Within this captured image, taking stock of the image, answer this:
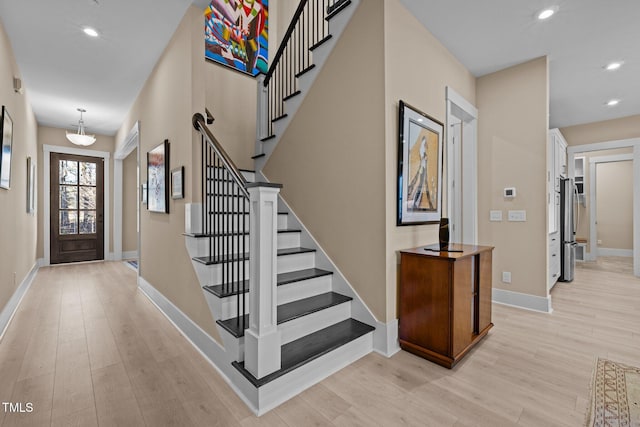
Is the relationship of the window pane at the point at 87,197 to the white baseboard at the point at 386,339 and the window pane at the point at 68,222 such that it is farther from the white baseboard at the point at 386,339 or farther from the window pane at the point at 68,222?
the white baseboard at the point at 386,339

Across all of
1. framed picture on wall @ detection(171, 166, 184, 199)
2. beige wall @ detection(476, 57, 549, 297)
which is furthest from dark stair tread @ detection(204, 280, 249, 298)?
beige wall @ detection(476, 57, 549, 297)

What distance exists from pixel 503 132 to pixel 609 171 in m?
6.32


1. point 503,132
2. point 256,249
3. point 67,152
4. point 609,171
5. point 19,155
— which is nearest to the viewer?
point 256,249

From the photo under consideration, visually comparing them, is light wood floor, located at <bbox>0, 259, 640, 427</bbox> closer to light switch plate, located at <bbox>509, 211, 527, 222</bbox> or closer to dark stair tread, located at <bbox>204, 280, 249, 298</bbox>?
dark stair tread, located at <bbox>204, 280, 249, 298</bbox>

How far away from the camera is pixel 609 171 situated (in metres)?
7.34

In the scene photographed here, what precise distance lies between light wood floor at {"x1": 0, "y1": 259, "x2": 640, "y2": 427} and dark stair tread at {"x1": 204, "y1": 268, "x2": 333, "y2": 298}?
0.54 metres

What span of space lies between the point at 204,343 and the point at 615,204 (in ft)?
31.7

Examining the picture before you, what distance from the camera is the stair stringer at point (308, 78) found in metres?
2.61

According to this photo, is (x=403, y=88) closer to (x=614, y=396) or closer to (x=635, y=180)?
(x=614, y=396)

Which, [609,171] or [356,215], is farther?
[609,171]

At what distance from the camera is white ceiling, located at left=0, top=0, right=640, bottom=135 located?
2.55 m

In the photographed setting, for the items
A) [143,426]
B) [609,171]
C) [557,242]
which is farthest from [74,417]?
[609,171]

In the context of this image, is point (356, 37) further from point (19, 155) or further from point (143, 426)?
point (19, 155)

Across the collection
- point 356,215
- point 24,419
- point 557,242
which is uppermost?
point 356,215
